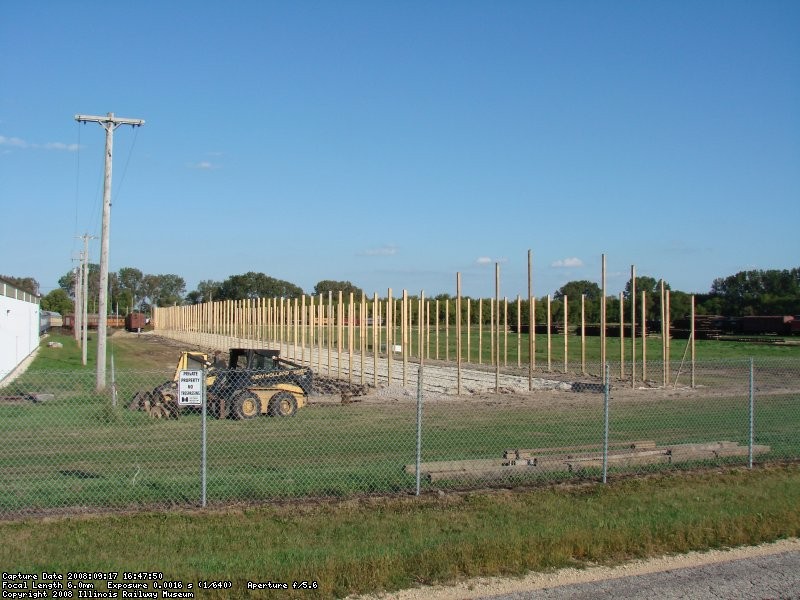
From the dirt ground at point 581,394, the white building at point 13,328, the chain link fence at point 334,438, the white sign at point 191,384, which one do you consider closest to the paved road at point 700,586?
the chain link fence at point 334,438

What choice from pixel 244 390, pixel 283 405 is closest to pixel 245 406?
pixel 244 390

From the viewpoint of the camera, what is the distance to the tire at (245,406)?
647 inches

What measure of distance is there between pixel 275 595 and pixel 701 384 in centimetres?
2319

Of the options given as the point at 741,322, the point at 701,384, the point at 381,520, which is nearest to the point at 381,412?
the point at 381,520

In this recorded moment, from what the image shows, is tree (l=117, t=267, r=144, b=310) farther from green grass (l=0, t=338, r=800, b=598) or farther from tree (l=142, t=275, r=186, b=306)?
green grass (l=0, t=338, r=800, b=598)

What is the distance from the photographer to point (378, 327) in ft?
81.9

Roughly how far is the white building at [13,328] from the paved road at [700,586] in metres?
20.3

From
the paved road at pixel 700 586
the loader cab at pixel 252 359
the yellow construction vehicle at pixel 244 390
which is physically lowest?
the paved road at pixel 700 586

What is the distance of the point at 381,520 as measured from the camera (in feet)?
27.1

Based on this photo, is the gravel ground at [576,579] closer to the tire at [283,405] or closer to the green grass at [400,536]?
the green grass at [400,536]

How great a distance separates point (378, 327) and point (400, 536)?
17356mm

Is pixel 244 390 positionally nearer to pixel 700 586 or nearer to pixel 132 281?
pixel 700 586

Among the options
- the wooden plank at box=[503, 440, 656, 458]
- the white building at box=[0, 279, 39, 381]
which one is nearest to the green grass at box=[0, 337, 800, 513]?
the wooden plank at box=[503, 440, 656, 458]

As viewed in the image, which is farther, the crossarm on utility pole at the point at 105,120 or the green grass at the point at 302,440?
the crossarm on utility pole at the point at 105,120
